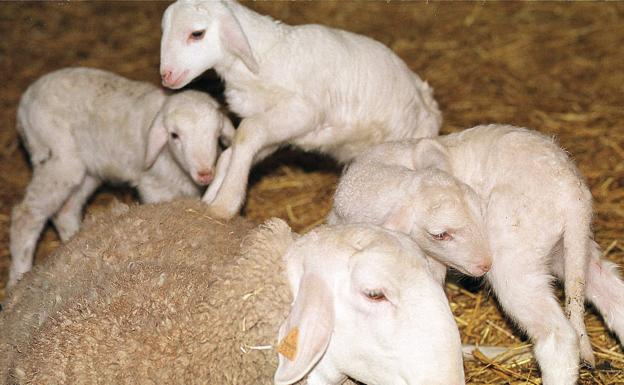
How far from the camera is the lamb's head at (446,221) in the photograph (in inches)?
150

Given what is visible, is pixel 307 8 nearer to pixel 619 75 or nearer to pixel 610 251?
pixel 619 75

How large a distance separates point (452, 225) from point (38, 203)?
3226 mm

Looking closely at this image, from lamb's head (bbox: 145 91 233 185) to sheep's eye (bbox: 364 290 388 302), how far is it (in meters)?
2.42

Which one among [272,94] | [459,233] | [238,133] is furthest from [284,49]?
[459,233]

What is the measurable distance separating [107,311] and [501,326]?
228 cm

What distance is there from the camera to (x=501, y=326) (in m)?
4.56

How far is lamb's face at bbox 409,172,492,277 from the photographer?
150 inches

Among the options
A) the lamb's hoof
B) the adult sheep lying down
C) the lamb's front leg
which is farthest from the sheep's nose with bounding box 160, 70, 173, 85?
the lamb's hoof

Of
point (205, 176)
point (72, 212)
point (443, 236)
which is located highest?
point (443, 236)

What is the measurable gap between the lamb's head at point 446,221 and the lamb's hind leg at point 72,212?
298cm

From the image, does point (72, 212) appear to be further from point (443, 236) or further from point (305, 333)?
point (305, 333)

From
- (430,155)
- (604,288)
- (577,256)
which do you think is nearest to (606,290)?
(604,288)

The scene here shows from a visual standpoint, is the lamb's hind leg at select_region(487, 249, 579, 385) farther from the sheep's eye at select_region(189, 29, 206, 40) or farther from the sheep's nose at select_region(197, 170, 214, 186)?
the sheep's eye at select_region(189, 29, 206, 40)

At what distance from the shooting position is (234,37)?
495cm
